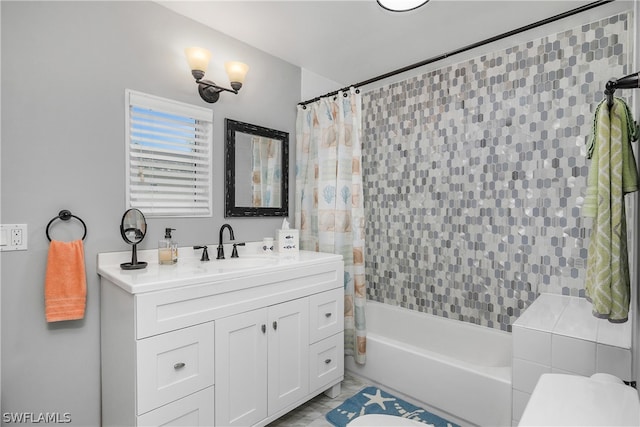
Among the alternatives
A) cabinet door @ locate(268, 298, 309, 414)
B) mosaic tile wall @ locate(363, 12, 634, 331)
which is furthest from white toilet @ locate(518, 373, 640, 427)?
mosaic tile wall @ locate(363, 12, 634, 331)

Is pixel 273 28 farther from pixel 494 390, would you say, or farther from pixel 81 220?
pixel 494 390

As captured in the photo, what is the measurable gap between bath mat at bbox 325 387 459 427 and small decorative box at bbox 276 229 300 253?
43.9 inches

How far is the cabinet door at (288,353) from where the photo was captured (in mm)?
1873

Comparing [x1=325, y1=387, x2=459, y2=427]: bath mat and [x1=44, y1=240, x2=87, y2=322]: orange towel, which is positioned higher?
[x1=44, y1=240, x2=87, y2=322]: orange towel

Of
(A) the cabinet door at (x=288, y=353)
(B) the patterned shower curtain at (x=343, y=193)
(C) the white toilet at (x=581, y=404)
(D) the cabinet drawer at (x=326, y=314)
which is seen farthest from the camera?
(B) the patterned shower curtain at (x=343, y=193)

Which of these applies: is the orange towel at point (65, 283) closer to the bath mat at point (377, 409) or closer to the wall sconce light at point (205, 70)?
the wall sconce light at point (205, 70)

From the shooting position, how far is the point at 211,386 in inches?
63.4

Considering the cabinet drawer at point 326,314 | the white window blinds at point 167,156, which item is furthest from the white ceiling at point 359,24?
the cabinet drawer at point 326,314

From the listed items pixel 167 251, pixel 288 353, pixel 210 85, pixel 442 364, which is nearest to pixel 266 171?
pixel 210 85

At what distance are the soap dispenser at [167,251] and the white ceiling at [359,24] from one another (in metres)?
1.41

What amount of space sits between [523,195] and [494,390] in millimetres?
1266

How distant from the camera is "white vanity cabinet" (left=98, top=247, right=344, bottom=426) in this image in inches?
56.0

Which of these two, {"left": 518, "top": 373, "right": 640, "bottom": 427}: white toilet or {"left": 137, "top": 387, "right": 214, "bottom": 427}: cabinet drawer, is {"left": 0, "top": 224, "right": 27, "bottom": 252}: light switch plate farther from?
{"left": 518, "top": 373, "right": 640, "bottom": 427}: white toilet

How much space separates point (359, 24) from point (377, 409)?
2.52 meters
